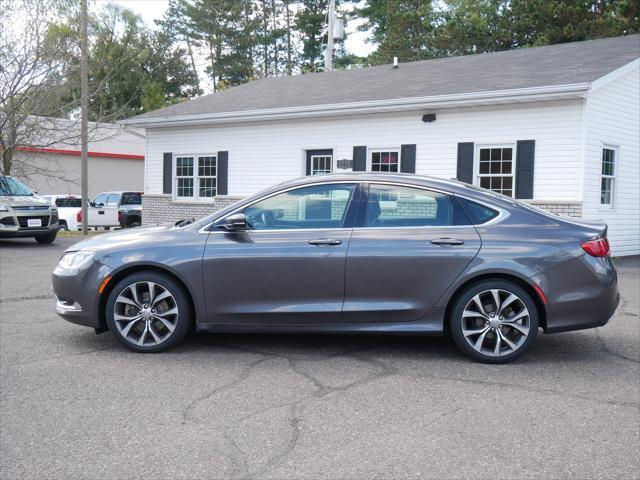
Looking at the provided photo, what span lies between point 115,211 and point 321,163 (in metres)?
10.7

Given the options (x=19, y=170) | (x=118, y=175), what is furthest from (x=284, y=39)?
(x=19, y=170)

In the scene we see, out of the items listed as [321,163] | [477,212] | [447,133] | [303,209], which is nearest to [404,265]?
[477,212]

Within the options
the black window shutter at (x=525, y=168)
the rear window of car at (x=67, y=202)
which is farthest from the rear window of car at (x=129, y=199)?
the black window shutter at (x=525, y=168)

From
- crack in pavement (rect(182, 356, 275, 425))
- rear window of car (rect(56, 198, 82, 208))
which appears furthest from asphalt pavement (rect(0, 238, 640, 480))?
rear window of car (rect(56, 198, 82, 208))

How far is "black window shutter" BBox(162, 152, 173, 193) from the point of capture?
828 inches

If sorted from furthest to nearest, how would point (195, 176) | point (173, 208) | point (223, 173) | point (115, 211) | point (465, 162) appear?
1. point (115, 211)
2. point (173, 208)
3. point (195, 176)
4. point (223, 173)
5. point (465, 162)

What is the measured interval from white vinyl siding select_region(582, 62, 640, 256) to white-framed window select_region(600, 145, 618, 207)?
0.05 m

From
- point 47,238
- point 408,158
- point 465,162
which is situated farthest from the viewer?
point 47,238

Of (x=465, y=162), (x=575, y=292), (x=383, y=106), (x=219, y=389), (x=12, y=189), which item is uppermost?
(x=383, y=106)

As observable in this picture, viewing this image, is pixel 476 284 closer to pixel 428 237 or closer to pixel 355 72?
pixel 428 237

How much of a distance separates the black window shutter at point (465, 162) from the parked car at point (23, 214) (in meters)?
9.85

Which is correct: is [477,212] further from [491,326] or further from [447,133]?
[447,133]

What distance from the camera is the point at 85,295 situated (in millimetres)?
5910

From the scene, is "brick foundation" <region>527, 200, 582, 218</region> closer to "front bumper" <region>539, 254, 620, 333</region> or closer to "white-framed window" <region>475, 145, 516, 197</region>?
"white-framed window" <region>475, 145, 516, 197</region>
